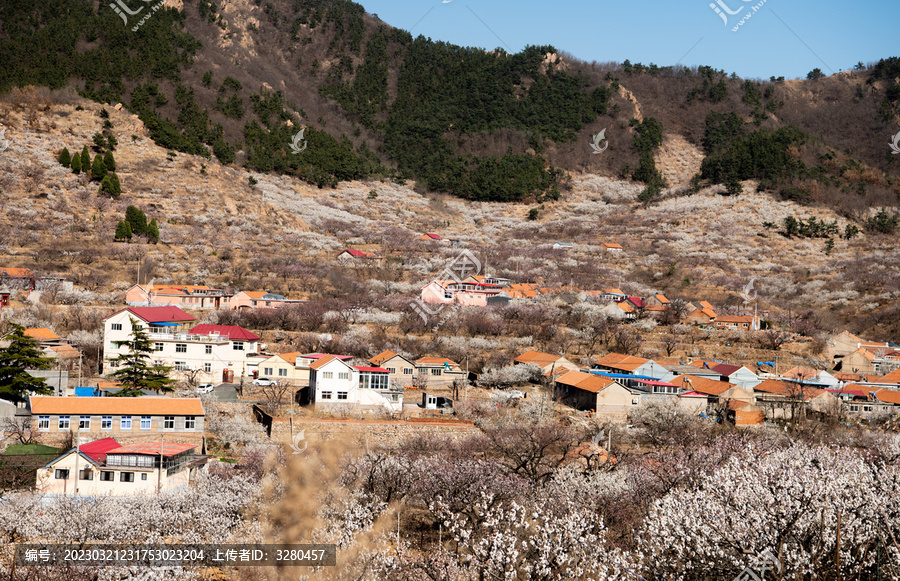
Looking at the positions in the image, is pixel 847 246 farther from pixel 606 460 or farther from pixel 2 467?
pixel 2 467

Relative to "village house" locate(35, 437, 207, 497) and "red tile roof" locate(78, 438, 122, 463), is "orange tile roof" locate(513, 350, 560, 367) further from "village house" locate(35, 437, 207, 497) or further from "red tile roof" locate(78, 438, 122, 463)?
"red tile roof" locate(78, 438, 122, 463)

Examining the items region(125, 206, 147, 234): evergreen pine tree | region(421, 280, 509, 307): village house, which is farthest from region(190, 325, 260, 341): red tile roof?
region(125, 206, 147, 234): evergreen pine tree

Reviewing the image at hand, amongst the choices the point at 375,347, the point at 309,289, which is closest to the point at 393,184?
the point at 309,289

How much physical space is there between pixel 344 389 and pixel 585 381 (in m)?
9.68

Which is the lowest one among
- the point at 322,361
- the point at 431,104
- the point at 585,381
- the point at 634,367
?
the point at 585,381

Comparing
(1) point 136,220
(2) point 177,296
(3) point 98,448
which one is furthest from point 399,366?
(1) point 136,220

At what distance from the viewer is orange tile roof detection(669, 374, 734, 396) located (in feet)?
98.0

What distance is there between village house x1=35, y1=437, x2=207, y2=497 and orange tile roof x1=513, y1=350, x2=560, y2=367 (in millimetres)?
18202

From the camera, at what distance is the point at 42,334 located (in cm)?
2986

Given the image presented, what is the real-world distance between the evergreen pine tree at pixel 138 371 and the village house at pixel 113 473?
6.66m

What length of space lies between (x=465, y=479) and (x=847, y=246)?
57890mm

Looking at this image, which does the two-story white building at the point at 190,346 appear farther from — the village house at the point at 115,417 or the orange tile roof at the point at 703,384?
the orange tile roof at the point at 703,384

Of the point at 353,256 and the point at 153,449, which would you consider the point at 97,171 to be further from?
the point at 153,449

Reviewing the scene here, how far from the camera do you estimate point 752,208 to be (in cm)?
7412
